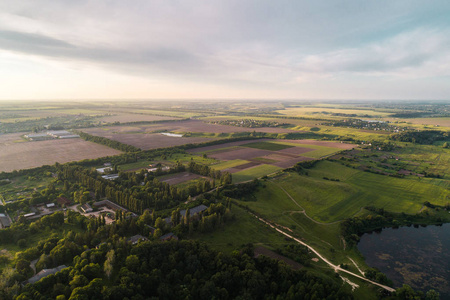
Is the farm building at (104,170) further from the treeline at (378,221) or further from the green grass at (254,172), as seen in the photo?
the treeline at (378,221)

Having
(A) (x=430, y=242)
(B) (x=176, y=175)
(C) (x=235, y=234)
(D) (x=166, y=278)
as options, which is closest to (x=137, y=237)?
(D) (x=166, y=278)

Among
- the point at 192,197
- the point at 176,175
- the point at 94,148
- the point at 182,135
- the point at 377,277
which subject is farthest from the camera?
the point at 182,135

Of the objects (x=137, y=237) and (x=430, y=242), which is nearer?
(x=137, y=237)

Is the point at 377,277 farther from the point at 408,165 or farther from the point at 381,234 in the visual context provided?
the point at 408,165

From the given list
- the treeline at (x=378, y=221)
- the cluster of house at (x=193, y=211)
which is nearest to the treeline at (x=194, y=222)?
the cluster of house at (x=193, y=211)

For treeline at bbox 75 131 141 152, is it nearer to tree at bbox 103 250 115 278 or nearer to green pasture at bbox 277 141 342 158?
tree at bbox 103 250 115 278

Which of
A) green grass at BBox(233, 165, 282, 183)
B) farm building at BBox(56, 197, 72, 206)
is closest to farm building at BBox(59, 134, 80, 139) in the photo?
farm building at BBox(56, 197, 72, 206)
